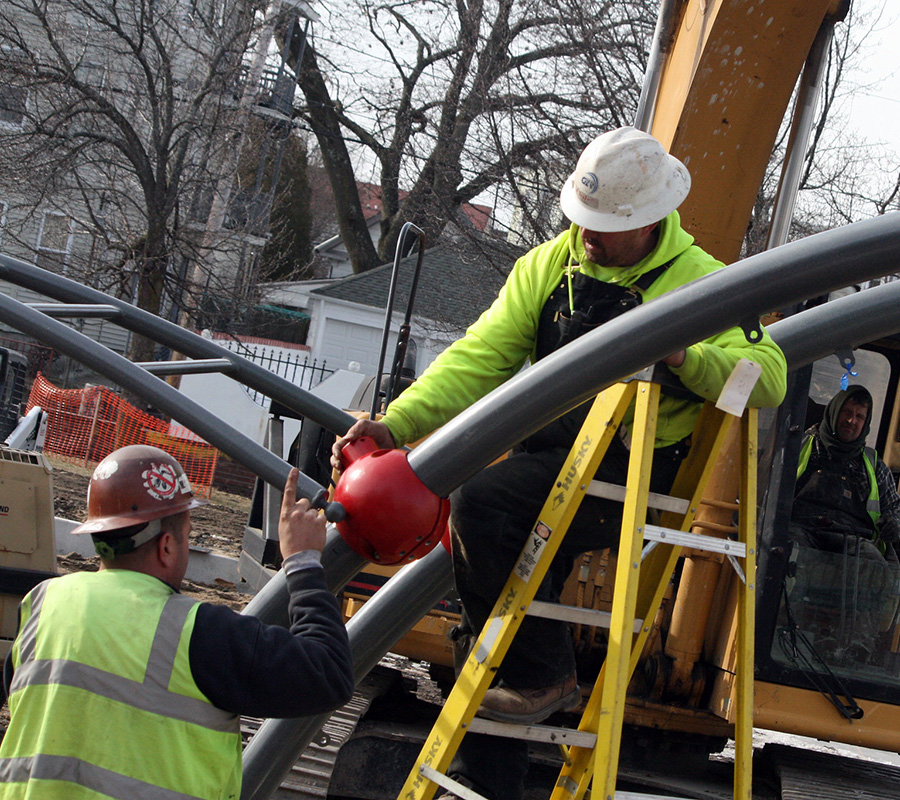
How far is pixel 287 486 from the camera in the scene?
2.67 meters

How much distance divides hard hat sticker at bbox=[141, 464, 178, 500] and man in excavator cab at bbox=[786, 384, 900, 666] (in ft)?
11.9

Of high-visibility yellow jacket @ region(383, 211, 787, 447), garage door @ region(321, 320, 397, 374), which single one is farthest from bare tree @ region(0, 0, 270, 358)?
garage door @ region(321, 320, 397, 374)

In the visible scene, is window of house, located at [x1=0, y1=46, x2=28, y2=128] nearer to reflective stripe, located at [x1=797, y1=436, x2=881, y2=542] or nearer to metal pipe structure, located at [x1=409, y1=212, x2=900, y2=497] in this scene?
reflective stripe, located at [x1=797, y1=436, x2=881, y2=542]

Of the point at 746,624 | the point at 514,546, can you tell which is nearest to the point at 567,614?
the point at 514,546

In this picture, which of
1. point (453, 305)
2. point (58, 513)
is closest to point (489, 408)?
point (58, 513)

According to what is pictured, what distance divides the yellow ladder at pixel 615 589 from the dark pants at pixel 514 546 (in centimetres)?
9

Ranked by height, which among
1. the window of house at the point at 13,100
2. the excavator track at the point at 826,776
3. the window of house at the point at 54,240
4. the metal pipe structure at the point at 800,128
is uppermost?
the window of house at the point at 13,100

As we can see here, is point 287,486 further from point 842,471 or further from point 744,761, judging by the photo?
point 842,471

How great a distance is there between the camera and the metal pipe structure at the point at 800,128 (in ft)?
13.4

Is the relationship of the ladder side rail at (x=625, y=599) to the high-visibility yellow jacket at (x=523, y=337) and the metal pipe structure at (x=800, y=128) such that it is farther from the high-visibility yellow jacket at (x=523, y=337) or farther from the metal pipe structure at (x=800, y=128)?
the metal pipe structure at (x=800, y=128)

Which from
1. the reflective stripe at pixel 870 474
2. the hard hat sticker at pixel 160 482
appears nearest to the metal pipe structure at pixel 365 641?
the hard hat sticker at pixel 160 482

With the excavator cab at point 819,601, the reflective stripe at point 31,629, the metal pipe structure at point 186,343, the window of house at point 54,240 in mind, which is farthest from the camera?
the window of house at point 54,240

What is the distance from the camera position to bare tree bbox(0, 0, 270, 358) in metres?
14.3

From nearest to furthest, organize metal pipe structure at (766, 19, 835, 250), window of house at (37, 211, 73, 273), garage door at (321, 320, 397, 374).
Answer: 1. metal pipe structure at (766, 19, 835, 250)
2. window of house at (37, 211, 73, 273)
3. garage door at (321, 320, 397, 374)
